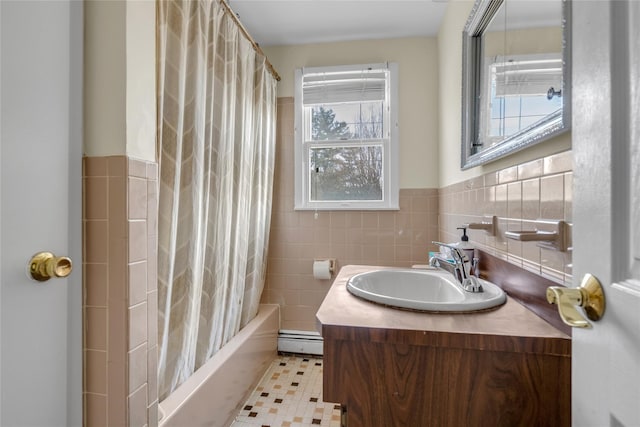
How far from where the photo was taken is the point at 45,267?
745mm

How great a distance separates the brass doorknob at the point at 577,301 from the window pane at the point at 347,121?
202cm

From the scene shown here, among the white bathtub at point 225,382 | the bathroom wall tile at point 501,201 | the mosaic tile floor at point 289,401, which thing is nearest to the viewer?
the bathroom wall tile at point 501,201

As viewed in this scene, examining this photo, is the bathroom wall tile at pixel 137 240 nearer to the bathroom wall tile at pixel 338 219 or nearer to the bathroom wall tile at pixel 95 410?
the bathroom wall tile at pixel 95 410

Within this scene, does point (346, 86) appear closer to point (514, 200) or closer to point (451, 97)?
point (451, 97)

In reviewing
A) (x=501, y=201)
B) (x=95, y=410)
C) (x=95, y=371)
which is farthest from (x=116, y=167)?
A: (x=501, y=201)

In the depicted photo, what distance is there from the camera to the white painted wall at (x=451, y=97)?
161 cm

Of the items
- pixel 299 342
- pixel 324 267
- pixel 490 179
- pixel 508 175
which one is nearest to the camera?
pixel 508 175

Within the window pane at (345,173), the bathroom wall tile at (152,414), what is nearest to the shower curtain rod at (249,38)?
the window pane at (345,173)

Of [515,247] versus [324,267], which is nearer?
[515,247]

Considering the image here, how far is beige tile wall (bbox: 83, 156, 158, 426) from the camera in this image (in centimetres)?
87

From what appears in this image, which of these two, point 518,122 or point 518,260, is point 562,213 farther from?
point 518,122

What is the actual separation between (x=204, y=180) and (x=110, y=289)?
688mm

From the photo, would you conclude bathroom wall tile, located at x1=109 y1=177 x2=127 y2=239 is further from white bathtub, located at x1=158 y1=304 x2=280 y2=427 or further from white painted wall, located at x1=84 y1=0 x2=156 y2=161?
white bathtub, located at x1=158 y1=304 x2=280 y2=427

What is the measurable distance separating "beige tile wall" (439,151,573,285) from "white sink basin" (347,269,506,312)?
16 centimetres
